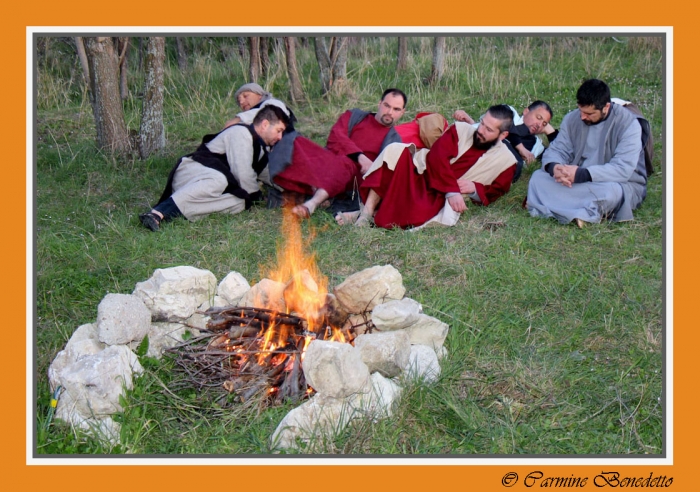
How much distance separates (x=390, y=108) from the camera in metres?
7.27

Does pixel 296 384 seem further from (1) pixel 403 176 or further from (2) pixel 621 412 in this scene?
(1) pixel 403 176

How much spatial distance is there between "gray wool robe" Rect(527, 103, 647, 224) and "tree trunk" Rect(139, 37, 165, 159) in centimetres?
428

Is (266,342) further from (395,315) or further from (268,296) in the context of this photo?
(395,315)

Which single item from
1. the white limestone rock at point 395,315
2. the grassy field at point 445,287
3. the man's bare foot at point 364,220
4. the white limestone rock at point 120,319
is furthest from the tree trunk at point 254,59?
the white limestone rock at point 395,315

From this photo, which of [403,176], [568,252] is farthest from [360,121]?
[568,252]

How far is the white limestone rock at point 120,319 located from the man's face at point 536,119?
4881 millimetres

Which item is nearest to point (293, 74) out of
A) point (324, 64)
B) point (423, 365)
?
point (324, 64)

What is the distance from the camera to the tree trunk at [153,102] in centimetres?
827

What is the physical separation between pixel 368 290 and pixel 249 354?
32.7 inches

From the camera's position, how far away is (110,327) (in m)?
4.18

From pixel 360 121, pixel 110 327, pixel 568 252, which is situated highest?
pixel 360 121

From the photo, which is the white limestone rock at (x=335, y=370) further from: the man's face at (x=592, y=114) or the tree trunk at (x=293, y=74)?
the tree trunk at (x=293, y=74)

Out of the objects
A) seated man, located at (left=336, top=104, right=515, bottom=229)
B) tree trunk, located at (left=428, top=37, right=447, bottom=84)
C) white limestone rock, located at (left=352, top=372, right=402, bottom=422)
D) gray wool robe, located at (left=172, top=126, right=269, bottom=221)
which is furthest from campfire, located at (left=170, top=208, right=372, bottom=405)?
tree trunk, located at (left=428, top=37, right=447, bottom=84)

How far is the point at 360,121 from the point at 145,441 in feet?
15.1
